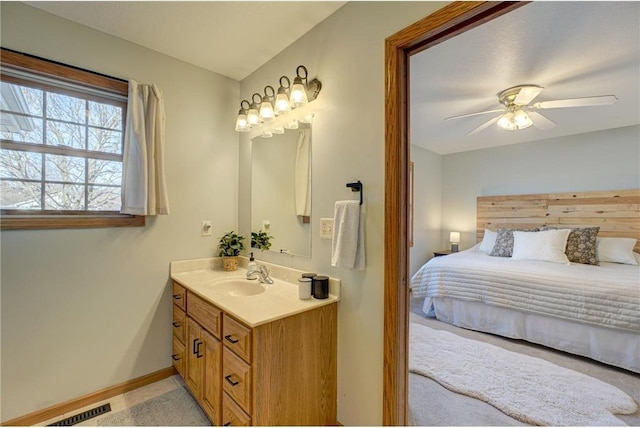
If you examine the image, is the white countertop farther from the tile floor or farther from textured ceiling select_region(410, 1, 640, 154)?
textured ceiling select_region(410, 1, 640, 154)

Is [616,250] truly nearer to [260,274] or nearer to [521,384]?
[521,384]

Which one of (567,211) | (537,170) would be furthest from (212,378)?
(537,170)

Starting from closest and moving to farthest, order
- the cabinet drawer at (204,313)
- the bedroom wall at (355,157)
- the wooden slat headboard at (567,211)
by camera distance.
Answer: the bedroom wall at (355,157), the cabinet drawer at (204,313), the wooden slat headboard at (567,211)

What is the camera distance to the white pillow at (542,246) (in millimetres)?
3326

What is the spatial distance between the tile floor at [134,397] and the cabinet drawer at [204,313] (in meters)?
0.64

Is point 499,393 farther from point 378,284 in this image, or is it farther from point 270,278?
point 270,278

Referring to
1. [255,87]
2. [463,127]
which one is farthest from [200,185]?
[463,127]

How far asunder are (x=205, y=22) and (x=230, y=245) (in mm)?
1588

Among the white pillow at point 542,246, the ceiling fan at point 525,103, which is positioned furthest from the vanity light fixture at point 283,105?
the white pillow at point 542,246

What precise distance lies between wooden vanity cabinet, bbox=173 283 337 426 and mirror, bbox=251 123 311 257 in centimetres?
54

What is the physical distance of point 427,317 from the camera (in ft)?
11.2

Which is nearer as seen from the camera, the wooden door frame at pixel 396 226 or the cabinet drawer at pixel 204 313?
the wooden door frame at pixel 396 226

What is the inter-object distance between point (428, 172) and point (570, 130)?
189cm

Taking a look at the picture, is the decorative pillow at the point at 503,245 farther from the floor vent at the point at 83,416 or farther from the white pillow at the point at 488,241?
the floor vent at the point at 83,416
